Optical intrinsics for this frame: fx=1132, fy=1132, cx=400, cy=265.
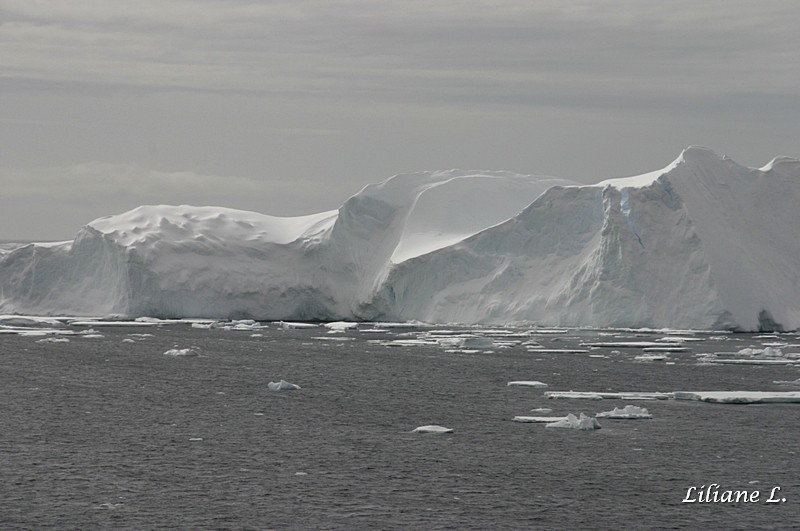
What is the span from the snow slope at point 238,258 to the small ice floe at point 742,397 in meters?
25.5

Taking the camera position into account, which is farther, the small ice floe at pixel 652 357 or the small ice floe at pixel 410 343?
the small ice floe at pixel 410 343

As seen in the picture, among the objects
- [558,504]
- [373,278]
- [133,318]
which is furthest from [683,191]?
[558,504]

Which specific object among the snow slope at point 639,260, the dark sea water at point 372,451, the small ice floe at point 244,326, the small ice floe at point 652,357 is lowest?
the dark sea water at point 372,451

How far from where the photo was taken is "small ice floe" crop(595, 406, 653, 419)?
16.3m

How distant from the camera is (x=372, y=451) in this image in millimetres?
13586

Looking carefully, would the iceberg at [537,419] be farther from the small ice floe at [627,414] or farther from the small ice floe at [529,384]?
the small ice floe at [529,384]

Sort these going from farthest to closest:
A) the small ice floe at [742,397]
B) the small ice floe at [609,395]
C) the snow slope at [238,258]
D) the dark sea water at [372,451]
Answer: the snow slope at [238,258], the small ice floe at [609,395], the small ice floe at [742,397], the dark sea water at [372,451]

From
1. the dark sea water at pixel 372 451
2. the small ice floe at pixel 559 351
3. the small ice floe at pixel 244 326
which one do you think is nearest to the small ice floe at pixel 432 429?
the dark sea water at pixel 372 451

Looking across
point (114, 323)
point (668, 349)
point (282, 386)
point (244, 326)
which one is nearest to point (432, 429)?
point (282, 386)

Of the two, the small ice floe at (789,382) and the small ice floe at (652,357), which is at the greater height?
the small ice floe at (652,357)

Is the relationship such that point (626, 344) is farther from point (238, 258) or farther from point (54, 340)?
point (238, 258)

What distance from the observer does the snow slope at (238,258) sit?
45.0 meters

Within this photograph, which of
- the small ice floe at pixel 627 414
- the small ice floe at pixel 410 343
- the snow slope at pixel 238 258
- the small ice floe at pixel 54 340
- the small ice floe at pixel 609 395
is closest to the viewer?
the small ice floe at pixel 627 414

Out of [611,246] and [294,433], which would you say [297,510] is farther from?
[611,246]
